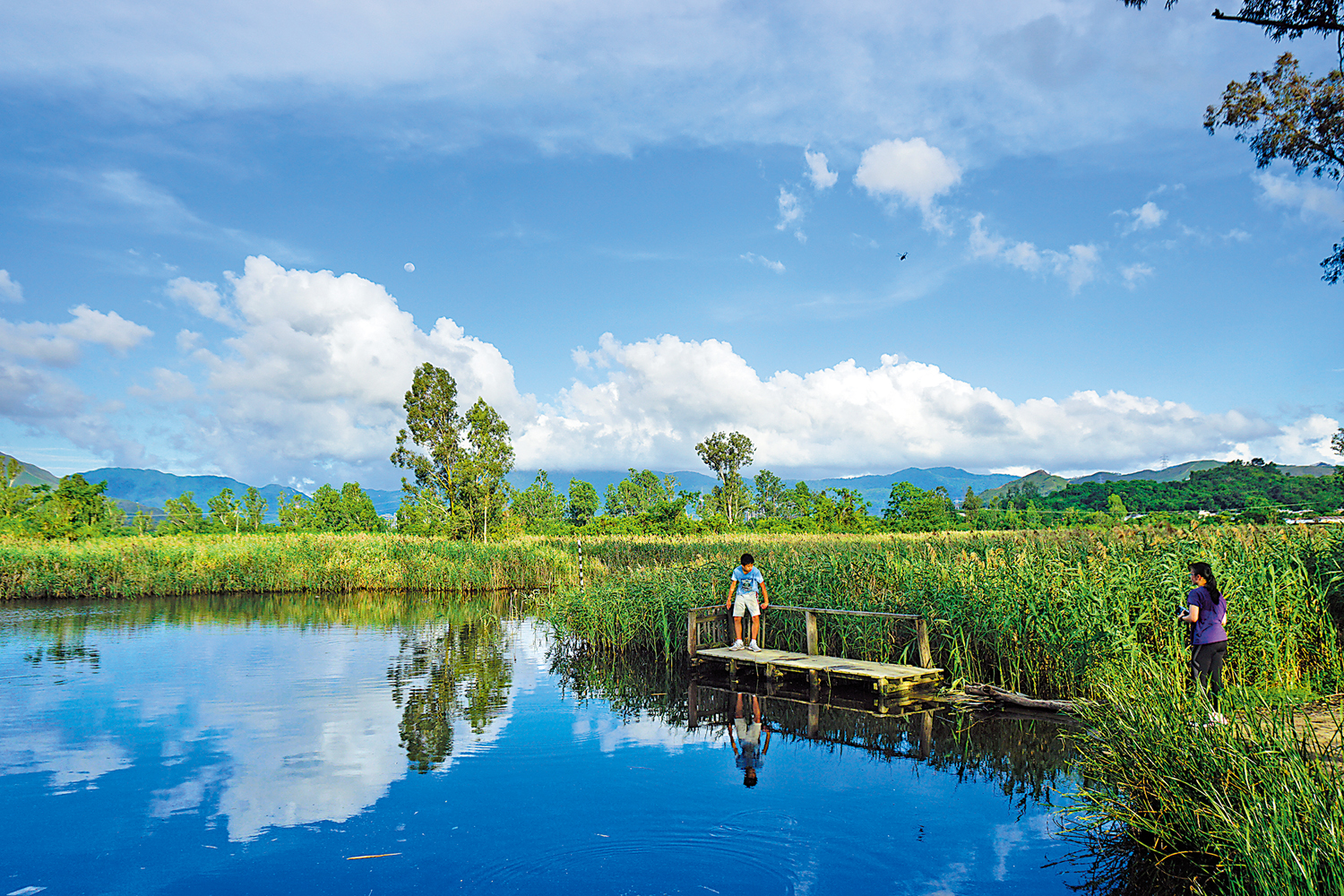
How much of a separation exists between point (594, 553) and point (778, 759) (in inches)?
894

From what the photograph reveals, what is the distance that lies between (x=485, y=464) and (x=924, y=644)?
1414 inches

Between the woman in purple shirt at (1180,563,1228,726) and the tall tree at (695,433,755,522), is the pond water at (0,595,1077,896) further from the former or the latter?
the tall tree at (695,433,755,522)

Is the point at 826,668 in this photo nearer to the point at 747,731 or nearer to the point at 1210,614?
the point at 747,731

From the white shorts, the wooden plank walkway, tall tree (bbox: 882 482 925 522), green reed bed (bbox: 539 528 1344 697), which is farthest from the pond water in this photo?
tall tree (bbox: 882 482 925 522)

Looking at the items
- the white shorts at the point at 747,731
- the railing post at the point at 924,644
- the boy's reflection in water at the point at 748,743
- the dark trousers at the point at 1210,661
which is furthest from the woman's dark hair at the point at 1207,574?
the white shorts at the point at 747,731

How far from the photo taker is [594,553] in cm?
3194

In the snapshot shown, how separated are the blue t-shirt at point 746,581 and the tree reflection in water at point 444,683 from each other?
444cm

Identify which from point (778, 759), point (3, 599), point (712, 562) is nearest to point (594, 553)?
point (712, 562)

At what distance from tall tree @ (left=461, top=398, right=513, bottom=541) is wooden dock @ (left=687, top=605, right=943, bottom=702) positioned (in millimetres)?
27857

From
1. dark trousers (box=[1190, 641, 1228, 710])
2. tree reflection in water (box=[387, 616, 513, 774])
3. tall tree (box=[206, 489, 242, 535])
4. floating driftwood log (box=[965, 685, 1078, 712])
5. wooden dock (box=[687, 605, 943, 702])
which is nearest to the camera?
dark trousers (box=[1190, 641, 1228, 710])

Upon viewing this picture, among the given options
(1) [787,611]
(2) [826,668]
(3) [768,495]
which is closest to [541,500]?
(3) [768,495]

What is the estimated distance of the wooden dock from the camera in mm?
12133

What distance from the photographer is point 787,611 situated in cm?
1565

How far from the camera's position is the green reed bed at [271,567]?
2912 centimetres
